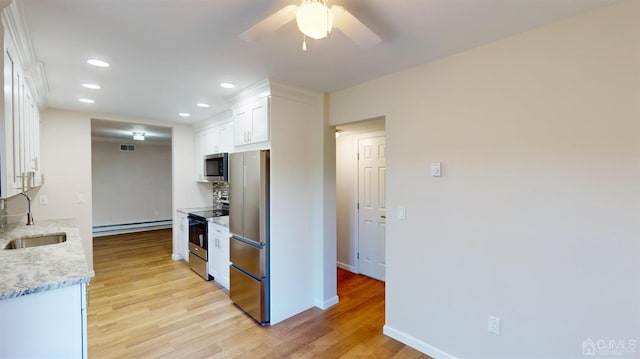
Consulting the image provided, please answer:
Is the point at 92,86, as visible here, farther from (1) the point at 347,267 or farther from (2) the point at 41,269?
(1) the point at 347,267

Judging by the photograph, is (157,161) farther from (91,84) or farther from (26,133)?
(26,133)

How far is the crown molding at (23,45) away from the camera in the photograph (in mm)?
1498

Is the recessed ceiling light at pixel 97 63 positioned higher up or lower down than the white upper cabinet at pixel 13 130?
higher up

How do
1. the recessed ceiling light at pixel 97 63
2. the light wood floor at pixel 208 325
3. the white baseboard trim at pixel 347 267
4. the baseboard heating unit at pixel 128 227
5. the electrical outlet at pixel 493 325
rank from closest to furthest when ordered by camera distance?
the electrical outlet at pixel 493 325
the recessed ceiling light at pixel 97 63
the light wood floor at pixel 208 325
the white baseboard trim at pixel 347 267
the baseboard heating unit at pixel 128 227

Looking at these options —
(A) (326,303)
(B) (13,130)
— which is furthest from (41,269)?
(A) (326,303)

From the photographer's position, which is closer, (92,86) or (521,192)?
(521,192)

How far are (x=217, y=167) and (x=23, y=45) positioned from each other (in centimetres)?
249

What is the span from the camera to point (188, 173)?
16.8ft

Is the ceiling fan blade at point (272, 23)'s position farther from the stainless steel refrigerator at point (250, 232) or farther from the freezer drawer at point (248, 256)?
the freezer drawer at point (248, 256)

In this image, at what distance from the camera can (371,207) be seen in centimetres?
406

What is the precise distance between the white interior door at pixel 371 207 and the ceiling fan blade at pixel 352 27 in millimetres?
2459

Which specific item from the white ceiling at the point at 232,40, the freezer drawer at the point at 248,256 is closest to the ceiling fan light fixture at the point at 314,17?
the white ceiling at the point at 232,40

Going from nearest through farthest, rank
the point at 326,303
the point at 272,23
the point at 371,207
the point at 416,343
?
the point at 272,23
the point at 416,343
the point at 326,303
the point at 371,207

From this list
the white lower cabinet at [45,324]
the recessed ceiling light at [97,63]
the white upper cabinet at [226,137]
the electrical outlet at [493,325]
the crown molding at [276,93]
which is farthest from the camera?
the white upper cabinet at [226,137]
